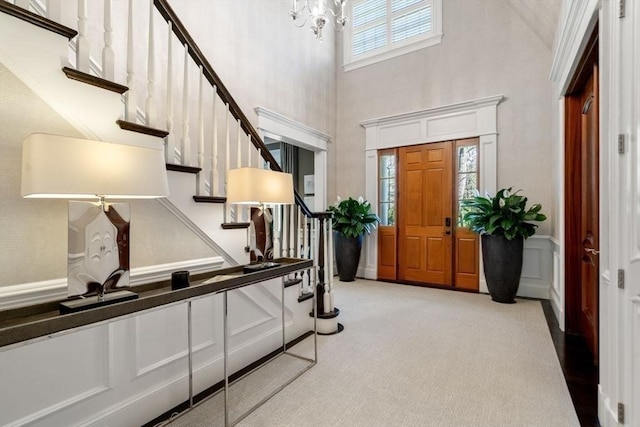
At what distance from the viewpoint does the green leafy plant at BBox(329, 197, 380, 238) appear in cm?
518

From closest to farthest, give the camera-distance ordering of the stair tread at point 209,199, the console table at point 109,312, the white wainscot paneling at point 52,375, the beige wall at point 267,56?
the console table at point 109,312 < the white wainscot paneling at point 52,375 < the stair tread at point 209,199 < the beige wall at point 267,56

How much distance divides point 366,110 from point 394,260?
8.89ft

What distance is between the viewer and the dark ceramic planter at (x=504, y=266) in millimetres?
4016

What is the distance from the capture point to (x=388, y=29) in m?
5.48

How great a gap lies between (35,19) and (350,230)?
4.33m

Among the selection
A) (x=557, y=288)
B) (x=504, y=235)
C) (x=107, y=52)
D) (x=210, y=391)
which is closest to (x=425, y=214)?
(x=504, y=235)

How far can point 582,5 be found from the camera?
216 cm

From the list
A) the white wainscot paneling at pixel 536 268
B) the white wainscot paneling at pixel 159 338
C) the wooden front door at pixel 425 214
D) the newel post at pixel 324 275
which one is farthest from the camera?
the wooden front door at pixel 425 214

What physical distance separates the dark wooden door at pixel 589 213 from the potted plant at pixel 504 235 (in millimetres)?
993

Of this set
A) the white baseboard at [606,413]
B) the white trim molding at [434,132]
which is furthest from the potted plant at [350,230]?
the white baseboard at [606,413]

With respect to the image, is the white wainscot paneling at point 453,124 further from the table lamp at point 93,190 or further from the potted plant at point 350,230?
the table lamp at point 93,190

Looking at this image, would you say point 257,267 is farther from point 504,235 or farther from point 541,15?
point 541,15

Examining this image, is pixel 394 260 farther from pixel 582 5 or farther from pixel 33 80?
pixel 33 80

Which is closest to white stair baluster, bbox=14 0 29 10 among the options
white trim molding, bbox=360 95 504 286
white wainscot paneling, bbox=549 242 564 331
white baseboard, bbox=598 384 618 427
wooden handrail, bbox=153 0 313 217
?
wooden handrail, bbox=153 0 313 217
